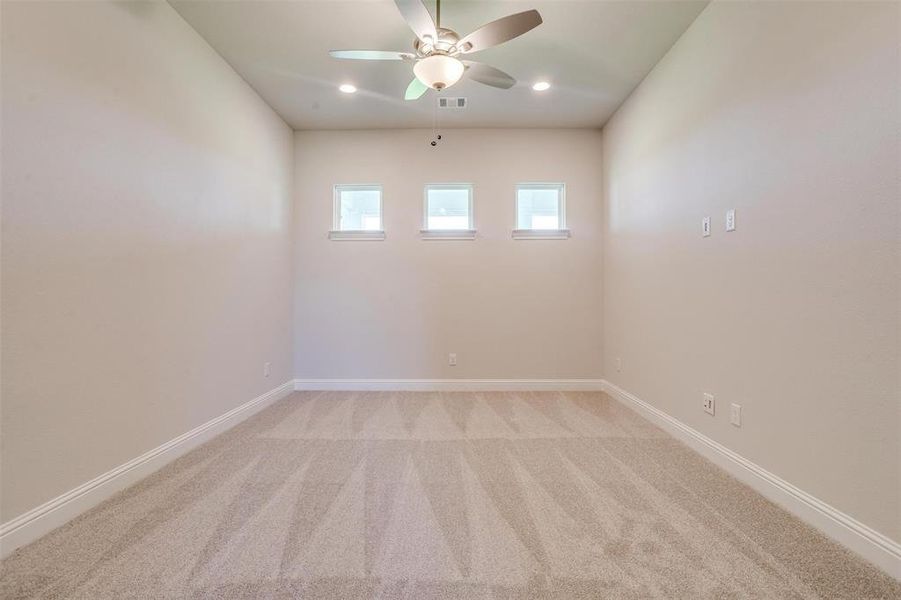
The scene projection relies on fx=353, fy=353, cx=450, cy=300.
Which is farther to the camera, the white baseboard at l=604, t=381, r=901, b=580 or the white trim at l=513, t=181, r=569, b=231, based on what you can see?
the white trim at l=513, t=181, r=569, b=231

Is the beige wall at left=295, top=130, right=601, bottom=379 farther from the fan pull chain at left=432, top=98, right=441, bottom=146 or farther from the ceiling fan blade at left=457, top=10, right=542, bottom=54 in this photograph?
the ceiling fan blade at left=457, top=10, right=542, bottom=54

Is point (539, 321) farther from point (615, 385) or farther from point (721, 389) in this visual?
point (721, 389)

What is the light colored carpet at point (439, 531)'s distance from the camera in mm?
1214

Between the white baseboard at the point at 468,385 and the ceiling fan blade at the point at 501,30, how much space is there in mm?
2887

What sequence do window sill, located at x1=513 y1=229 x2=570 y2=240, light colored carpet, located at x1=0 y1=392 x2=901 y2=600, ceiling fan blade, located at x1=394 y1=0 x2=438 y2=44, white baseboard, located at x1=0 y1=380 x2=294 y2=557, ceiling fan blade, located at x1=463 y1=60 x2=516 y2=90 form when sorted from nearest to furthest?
light colored carpet, located at x1=0 y1=392 x2=901 y2=600 < white baseboard, located at x1=0 y1=380 x2=294 y2=557 < ceiling fan blade, located at x1=394 y1=0 x2=438 y2=44 < ceiling fan blade, located at x1=463 y1=60 x2=516 y2=90 < window sill, located at x1=513 y1=229 x2=570 y2=240

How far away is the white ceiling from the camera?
2152mm

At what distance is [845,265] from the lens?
1.40 meters

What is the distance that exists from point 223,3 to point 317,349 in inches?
112

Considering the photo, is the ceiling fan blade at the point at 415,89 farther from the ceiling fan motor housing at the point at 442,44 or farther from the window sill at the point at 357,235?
the window sill at the point at 357,235

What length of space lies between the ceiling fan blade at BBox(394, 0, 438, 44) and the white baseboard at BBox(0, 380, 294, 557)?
8.75 ft

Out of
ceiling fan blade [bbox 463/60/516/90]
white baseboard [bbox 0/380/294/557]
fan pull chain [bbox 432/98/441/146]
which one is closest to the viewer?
white baseboard [bbox 0/380/294/557]

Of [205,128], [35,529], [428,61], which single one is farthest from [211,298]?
[428,61]

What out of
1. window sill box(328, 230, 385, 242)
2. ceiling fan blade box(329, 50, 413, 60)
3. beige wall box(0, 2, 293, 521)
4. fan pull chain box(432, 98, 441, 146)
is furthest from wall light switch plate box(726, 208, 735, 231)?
beige wall box(0, 2, 293, 521)

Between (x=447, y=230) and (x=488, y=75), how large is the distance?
5.48 feet
